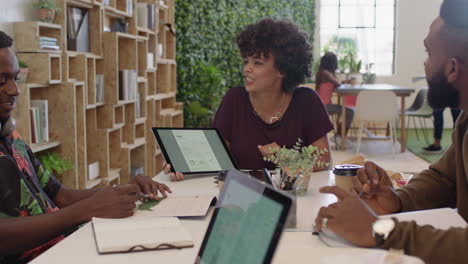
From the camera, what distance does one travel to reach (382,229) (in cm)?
118

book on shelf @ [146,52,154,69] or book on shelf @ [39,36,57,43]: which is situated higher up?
book on shelf @ [39,36,57,43]

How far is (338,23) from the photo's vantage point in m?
11.5

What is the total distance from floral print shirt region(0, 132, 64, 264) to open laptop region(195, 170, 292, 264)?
805 millimetres

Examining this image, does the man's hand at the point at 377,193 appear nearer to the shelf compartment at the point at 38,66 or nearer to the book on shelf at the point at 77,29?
the shelf compartment at the point at 38,66

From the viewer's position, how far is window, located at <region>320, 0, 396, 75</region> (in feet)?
37.4

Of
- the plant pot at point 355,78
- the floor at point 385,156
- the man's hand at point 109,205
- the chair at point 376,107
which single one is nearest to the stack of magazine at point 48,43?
the man's hand at point 109,205

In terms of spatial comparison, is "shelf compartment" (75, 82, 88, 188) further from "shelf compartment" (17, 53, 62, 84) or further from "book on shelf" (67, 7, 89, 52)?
"shelf compartment" (17, 53, 62, 84)

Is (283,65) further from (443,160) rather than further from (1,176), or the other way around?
(1,176)

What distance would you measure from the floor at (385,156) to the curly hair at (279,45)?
3.81 meters

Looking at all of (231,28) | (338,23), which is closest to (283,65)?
(231,28)

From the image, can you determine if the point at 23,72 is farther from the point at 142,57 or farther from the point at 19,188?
the point at 142,57

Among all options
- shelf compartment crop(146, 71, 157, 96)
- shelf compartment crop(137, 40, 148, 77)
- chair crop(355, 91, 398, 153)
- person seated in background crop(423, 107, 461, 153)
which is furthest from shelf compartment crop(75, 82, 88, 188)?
person seated in background crop(423, 107, 461, 153)

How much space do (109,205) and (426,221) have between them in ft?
2.73

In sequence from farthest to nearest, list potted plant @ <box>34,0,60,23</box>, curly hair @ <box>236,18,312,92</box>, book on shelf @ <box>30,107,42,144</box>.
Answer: potted plant @ <box>34,0,60,23</box> → book on shelf @ <box>30,107,42,144</box> → curly hair @ <box>236,18,312,92</box>
